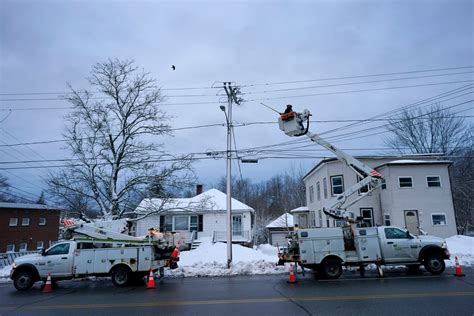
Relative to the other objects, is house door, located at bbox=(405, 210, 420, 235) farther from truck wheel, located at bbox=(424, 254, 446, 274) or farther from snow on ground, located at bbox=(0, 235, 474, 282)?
truck wheel, located at bbox=(424, 254, 446, 274)

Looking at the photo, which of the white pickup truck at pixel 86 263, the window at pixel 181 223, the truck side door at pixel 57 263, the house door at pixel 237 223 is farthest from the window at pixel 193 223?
the truck side door at pixel 57 263

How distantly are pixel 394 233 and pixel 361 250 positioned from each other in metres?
1.78

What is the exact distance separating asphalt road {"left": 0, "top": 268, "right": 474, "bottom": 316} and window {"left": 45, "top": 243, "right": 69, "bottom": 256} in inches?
53.7

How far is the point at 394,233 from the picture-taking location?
1409cm

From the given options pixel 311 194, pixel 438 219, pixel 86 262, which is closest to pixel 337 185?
pixel 311 194

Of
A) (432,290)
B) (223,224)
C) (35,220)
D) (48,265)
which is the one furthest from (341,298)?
(35,220)

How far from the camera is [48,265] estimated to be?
13.1 metres

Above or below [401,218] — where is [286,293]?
below

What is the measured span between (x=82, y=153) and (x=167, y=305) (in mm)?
14773

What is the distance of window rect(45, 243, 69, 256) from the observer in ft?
43.6

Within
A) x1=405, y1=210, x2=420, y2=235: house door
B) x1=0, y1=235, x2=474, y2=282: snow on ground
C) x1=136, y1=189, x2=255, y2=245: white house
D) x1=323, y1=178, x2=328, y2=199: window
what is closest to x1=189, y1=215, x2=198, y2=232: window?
x1=136, y1=189, x2=255, y2=245: white house

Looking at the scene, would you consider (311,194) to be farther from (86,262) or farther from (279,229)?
(86,262)

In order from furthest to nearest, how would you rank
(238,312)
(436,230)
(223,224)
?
1. (223,224)
2. (436,230)
3. (238,312)

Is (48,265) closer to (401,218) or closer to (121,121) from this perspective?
(121,121)
